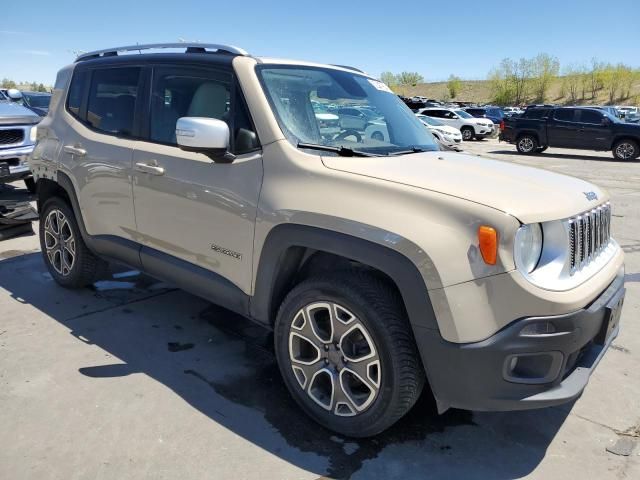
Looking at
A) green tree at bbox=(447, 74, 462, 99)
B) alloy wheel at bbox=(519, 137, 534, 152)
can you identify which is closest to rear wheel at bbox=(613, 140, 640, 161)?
alloy wheel at bbox=(519, 137, 534, 152)

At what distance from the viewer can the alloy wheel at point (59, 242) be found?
4.66m

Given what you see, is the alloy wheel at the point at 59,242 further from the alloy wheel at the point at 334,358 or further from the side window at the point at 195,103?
the alloy wheel at the point at 334,358

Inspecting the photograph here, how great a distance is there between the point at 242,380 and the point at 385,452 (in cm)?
106

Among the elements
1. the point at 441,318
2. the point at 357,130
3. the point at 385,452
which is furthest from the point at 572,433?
the point at 357,130

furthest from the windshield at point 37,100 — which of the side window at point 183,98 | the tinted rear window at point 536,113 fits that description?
the tinted rear window at point 536,113

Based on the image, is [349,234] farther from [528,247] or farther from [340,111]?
[340,111]

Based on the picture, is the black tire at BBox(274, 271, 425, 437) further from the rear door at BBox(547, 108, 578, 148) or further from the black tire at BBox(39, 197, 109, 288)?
the rear door at BBox(547, 108, 578, 148)

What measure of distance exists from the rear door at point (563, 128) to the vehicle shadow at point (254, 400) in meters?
19.2

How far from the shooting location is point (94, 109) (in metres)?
4.28

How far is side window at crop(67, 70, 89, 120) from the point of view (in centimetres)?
443

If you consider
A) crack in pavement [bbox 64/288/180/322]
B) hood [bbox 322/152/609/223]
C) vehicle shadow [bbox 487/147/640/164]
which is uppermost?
hood [bbox 322/152/609/223]

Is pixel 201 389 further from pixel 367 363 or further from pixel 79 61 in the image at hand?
pixel 79 61

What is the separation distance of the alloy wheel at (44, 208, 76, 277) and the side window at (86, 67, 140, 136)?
0.97 m

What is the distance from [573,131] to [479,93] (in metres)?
89.8
